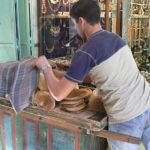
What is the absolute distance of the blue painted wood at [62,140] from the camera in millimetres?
1577

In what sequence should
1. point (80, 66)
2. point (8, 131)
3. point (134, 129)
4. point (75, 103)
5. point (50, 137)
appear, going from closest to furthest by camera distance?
point (80, 66) → point (134, 129) → point (75, 103) → point (50, 137) → point (8, 131)

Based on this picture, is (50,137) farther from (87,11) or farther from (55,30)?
(55,30)

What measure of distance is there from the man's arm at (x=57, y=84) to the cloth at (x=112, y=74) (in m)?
0.04

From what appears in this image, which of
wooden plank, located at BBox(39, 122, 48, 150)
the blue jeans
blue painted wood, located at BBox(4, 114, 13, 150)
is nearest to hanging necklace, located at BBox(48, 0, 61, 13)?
blue painted wood, located at BBox(4, 114, 13, 150)

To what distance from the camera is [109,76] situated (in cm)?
126

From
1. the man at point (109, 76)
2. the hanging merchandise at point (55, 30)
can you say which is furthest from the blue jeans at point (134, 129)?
the hanging merchandise at point (55, 30)

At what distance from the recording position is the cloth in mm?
1220

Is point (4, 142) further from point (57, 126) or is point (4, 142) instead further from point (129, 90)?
point (129, 90)

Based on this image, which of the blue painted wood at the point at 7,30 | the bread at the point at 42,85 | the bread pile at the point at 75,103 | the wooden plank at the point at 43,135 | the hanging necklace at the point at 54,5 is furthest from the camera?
the hanging necklace at the point at 54,5

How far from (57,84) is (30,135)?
0.68m

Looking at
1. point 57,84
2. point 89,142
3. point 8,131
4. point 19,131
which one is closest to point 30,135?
point 19,131

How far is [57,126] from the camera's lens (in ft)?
5.16

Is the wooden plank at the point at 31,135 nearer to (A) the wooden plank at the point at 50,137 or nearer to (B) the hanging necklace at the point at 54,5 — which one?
(A) the wooden plank at the point at 50,137

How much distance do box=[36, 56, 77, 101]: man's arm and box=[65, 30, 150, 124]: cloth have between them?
36 millimetres
